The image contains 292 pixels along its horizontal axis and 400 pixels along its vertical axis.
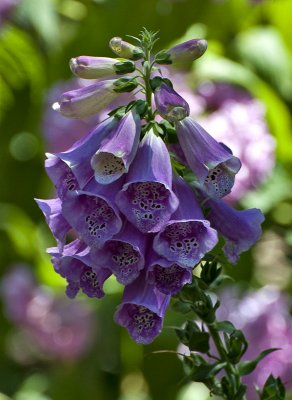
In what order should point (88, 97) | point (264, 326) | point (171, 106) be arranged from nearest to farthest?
point (171, 106) → point (88, 97) → point (264, 326)

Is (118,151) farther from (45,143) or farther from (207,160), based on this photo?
(45,143)

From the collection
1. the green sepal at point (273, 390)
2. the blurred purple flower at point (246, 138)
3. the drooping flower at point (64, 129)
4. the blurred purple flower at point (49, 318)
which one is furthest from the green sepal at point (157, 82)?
the blurred purple flower at point (49, 318)

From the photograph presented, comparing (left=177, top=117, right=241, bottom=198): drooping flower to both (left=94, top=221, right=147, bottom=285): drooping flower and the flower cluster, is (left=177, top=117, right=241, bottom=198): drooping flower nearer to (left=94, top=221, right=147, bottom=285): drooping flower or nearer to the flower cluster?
Answer: the flower cluster

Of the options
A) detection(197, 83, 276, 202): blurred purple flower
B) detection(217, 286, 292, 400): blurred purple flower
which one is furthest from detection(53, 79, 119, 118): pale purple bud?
detection(197, 83, 276, 202): blurred purple flower

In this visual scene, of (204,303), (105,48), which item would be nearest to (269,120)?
(105,48)

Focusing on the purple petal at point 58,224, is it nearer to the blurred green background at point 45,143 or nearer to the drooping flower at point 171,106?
the drooping flower at point 171,106

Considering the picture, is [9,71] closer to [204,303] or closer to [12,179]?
[12,179]

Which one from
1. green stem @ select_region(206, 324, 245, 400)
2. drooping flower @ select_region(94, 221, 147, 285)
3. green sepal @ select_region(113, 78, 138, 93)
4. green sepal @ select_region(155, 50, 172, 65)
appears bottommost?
green stem @ select_region(206, 324, 245, 400)

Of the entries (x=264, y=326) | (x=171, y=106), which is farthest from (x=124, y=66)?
(x=264, y=326)
